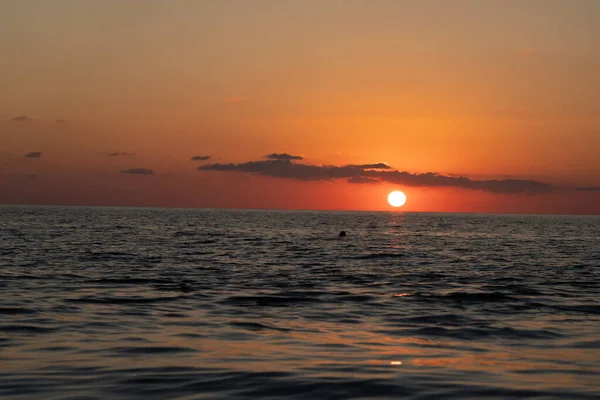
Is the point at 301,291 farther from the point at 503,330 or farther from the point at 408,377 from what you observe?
the point at 408,377

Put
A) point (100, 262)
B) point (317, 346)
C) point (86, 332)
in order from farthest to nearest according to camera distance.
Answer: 1. point (100, 262)
2. point (86, 332)
3. point (317, 346)

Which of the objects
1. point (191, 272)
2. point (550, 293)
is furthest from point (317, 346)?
point (191, 272)

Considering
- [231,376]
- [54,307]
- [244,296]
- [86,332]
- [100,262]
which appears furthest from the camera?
[100,262]

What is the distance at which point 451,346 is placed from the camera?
1656cm

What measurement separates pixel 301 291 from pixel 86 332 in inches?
448

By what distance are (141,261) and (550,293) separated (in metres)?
23.1

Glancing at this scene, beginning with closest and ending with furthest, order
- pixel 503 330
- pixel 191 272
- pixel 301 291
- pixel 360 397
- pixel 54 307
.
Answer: pixel 360 397
pixel 503 330
pixel 54 307
pixel 301 291
pixel 191 272

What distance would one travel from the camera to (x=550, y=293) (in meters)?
27.9

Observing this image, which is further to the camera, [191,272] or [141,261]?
[141,261]

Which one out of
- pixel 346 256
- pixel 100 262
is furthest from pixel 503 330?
pixel 346 256

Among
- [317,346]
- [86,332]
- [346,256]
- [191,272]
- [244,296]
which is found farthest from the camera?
[346,256]

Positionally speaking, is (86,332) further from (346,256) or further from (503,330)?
(346,256)

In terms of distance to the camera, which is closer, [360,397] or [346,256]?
[360,397]

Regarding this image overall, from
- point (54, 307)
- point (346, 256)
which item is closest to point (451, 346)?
A: point (54, 307)
